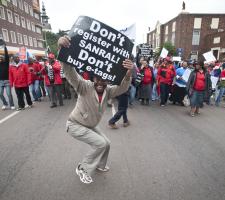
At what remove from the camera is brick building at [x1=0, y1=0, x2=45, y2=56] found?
3162cm

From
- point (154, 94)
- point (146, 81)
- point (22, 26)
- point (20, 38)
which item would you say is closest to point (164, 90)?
point (146, 81)

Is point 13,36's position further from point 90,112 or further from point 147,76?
point 90,112

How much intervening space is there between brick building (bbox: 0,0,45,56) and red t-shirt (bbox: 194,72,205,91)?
2934 cm

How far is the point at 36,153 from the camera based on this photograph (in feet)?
13.2

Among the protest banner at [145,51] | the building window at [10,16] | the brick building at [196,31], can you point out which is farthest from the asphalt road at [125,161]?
the building window at [10,16]

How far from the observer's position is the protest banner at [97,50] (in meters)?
2.71

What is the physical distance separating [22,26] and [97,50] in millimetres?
40911

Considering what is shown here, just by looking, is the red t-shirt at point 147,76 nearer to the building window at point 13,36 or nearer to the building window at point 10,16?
the building window at point 13,36

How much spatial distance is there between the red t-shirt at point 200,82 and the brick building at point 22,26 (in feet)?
96.3

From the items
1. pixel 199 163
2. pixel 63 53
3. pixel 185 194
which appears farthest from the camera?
pixel 199 163

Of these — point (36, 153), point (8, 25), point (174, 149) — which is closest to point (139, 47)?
point (174, 149)

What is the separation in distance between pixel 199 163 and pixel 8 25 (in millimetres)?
36223

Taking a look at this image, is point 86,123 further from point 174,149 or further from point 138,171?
point 174,149

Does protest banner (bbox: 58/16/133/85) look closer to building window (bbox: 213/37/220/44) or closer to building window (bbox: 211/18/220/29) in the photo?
building window (bbox: 213/37/220/44)
